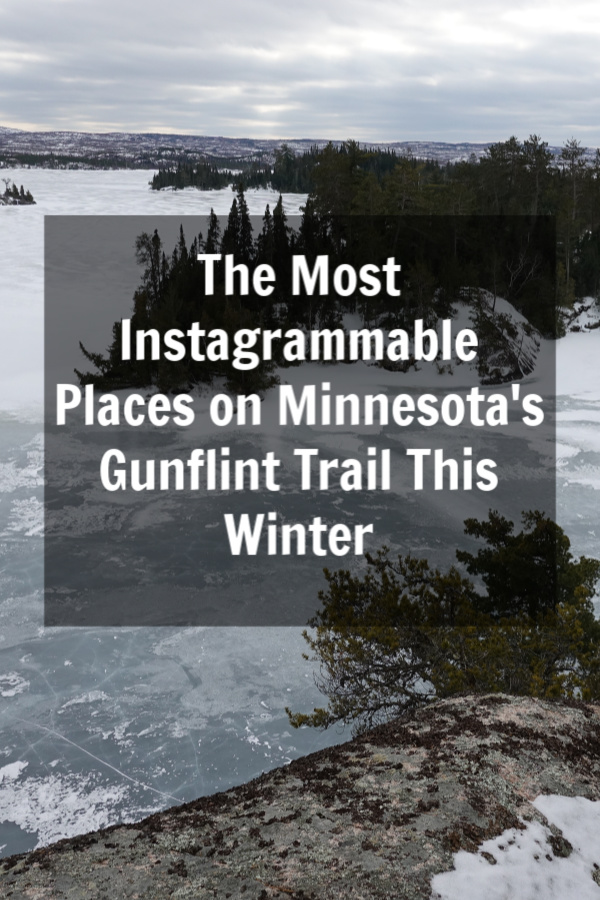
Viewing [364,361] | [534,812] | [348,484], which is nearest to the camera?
[534,812]

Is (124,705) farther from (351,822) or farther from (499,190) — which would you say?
(499,190)

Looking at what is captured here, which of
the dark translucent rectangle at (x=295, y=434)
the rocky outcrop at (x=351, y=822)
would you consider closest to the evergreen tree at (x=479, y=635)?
the rocky outcrop at (x=351, y=822)

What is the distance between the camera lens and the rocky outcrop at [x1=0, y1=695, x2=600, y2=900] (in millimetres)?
4664

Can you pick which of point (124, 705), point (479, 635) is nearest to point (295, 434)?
point (124, 705)

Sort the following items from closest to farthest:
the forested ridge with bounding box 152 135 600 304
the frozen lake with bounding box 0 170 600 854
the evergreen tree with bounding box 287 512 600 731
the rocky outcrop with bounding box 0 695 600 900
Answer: the rocky outcrop with bounding box 0 695 600 900 → the evergreen tree with bounding box 287 512 600 731 → the frozen lake with bounding box 0 170 600 854 → the forested ridge with bounding box 152 135 600 304

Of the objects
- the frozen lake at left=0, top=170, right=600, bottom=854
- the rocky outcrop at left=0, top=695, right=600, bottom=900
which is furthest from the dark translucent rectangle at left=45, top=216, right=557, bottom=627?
the rocky outcrop at left=0, top=695, right=600, bottom=900

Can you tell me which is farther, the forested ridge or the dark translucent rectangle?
the forested ridge

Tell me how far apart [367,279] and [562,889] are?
145 feet

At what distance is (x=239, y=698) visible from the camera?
1512 centimetres

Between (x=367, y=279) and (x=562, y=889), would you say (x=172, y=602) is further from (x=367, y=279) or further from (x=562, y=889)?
(x=367, y=279)

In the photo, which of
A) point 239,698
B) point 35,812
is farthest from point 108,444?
point 35,812

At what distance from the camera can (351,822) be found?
535 cm

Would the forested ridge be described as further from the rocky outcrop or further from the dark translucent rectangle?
the rocky outcrop

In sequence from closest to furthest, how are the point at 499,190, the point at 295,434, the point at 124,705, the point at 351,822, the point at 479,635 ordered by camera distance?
the point at 351,822 < the point at 479,635 < the point at 124,705 < the point at 295,434 < the point at 499,190
